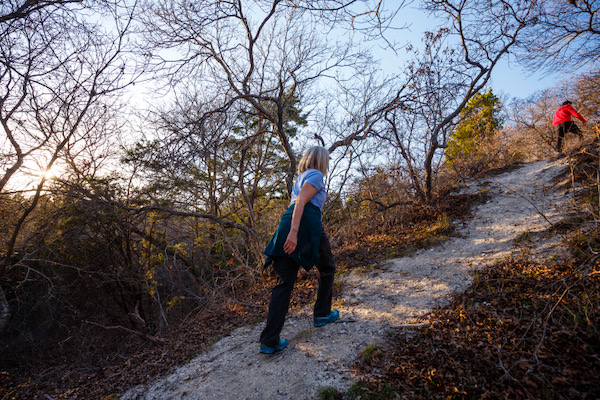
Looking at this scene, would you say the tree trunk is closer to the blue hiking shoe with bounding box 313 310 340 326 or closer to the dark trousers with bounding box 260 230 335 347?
the dark trousers with bounding box 260 230 335 347

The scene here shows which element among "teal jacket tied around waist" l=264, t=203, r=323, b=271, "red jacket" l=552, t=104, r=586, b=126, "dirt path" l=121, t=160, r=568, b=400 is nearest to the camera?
"dirt path" l=121, t=160, r=568, b=400

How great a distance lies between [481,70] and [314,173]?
577cm

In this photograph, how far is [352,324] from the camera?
339 centimetres

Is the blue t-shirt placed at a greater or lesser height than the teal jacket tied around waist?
greater

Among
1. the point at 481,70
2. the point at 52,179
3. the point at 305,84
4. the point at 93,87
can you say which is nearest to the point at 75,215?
the point at 52,179

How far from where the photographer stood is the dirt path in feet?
8.75

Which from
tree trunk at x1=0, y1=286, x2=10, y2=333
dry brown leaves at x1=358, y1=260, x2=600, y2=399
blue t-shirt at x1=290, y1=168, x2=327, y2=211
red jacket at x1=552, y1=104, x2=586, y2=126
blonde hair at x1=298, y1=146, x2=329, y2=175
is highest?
red jacket at x1=552, y1=104, x2=586, y2=126

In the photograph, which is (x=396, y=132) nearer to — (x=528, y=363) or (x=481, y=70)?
(x=481, y=70)

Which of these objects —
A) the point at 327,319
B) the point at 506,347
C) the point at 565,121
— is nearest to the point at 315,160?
the point at 327,319

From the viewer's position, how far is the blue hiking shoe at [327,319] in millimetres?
3424

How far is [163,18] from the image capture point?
5.29 m

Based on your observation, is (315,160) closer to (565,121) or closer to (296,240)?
(296,240)

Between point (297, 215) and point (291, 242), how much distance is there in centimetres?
25

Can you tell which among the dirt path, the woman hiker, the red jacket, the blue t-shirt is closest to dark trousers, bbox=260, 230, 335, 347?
the woman hiker
